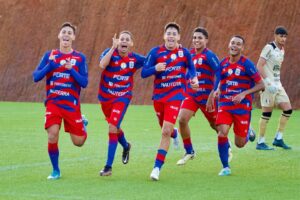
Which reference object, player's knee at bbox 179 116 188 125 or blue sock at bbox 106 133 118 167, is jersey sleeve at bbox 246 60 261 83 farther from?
blue sock at bbox 106 133 118 167

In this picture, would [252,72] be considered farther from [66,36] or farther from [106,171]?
[66,36]

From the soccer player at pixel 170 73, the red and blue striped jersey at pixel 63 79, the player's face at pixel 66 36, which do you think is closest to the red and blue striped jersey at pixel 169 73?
the soccer player at pixel 170 73

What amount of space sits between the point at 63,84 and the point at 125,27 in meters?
30.7

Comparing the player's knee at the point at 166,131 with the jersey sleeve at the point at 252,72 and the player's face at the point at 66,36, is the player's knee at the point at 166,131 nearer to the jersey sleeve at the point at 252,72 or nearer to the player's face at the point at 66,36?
the jersey sleeve at the point at 252,72

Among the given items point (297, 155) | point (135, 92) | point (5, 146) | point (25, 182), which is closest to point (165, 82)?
point (25, 182)

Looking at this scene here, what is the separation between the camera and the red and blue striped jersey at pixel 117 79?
43.3ft

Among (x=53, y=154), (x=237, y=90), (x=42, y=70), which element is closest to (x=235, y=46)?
(x=237, y=90)

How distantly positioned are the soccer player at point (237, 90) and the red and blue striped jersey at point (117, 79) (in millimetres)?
1494

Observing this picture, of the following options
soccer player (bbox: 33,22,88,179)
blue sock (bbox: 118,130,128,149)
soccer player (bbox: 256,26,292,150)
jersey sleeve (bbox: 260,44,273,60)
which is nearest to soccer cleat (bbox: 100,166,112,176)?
soccer player (bbox: 33,22,88,179)

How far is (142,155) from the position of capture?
15492mm

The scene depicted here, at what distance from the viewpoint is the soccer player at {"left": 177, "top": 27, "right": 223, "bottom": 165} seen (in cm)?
1417

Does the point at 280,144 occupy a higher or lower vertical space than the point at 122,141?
higher

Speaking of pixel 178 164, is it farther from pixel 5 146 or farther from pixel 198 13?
pixel 198 13

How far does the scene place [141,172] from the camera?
13070mm
